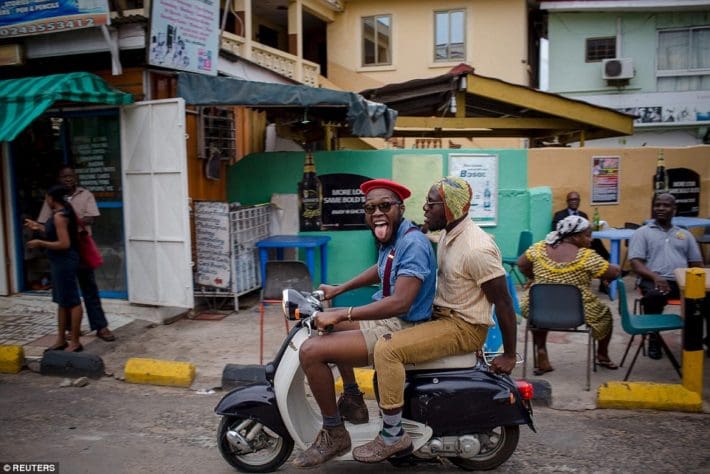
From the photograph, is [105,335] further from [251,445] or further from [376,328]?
[376,328]

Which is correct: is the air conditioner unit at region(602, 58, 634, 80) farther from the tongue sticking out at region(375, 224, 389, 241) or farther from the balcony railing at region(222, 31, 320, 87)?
the tongue sticking out at region(375, 224, 389, 241)

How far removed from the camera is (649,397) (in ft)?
15.7

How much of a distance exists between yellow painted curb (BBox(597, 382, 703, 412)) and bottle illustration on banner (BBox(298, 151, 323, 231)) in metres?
4.98

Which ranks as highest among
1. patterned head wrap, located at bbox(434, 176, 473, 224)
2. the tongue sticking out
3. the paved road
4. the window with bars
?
the window with bars

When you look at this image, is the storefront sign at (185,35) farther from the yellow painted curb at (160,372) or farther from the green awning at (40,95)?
the yellow painted curb at (160,372)

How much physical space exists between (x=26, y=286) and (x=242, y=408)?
20.0 feet

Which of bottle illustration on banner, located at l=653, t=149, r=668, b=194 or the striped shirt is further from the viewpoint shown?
bottle illustration on banner, located at l=653, t=149, r=668, b=194

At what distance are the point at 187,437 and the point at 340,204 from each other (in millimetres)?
4974

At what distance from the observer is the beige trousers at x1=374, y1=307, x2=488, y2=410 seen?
3.38 metres

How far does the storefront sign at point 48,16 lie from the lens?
22.1 ft

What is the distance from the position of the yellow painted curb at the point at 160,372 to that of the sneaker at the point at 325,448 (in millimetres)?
2466

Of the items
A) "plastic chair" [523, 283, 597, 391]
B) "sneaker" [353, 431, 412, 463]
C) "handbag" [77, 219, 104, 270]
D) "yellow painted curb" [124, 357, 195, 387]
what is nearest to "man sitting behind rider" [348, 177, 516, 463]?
"sneaker" [353, 431, 412, 463]

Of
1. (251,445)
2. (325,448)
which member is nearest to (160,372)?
(251,445)

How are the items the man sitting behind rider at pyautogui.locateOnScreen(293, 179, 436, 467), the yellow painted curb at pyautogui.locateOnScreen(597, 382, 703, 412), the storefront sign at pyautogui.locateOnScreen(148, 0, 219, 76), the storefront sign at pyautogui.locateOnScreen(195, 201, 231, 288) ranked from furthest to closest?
the storefront sign at pyautogui.locateOnScreen(195, 201, 231, 288) → the storefront sign at pyautogui.locateOnScreen(148, 0, 219, 76) → the yellow painted curb at pyautogui.locateOnScreen(597, 382, 703, 412) → the man sitting behind rider at pyautogui.locateOnScreen(293, 179, 436, 467)
